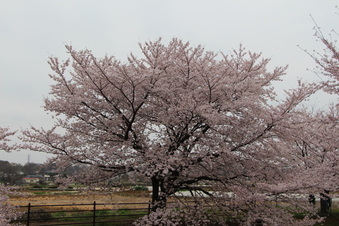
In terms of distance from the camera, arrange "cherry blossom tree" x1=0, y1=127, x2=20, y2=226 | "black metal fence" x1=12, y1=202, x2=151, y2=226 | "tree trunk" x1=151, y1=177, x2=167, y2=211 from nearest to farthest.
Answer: "cherry blossom tree" x1=0, y1=127, x2=20, y2=226, "tree trunk" x1=151, y1=177, x2=167, y2=211, "black metal fence" x1=12, y1=202, x2=151, y2=226

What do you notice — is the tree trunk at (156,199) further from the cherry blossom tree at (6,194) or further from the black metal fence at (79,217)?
the cherry blossom tree at (6,194)

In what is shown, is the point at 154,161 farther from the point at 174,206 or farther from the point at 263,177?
the point at 263,177

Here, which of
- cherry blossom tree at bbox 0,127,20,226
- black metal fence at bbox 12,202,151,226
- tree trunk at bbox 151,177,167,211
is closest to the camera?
cherry blossom tree at bbox 0,127,20,226

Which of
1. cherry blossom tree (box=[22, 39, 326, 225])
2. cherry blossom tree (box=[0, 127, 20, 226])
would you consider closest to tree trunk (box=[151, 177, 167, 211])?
cherry blossom tree (box=[22, 39, 326, 225])

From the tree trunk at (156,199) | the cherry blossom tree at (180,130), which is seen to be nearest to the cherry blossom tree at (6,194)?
the cherry blossom tree at (180,130)

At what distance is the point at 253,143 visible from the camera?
846 cm

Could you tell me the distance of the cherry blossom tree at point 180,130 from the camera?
7.80 m

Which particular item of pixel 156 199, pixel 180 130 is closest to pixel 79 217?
pixel 156 199

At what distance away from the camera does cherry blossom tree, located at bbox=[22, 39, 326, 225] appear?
7805 mm

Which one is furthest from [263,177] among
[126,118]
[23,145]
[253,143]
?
[23,145]

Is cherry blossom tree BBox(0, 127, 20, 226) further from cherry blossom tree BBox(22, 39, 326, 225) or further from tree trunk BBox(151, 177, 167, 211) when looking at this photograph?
tree trunk BBox(151, 177, 167, 211)

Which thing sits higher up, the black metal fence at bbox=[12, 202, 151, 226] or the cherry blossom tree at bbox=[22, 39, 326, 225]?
the cherry blossom tree at bbox=[22, 39, 326, 225]

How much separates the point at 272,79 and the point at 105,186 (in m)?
6.46

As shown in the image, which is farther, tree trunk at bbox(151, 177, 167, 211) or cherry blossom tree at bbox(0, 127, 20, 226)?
tree trunk at bbox(151, 177, 167, 211)
